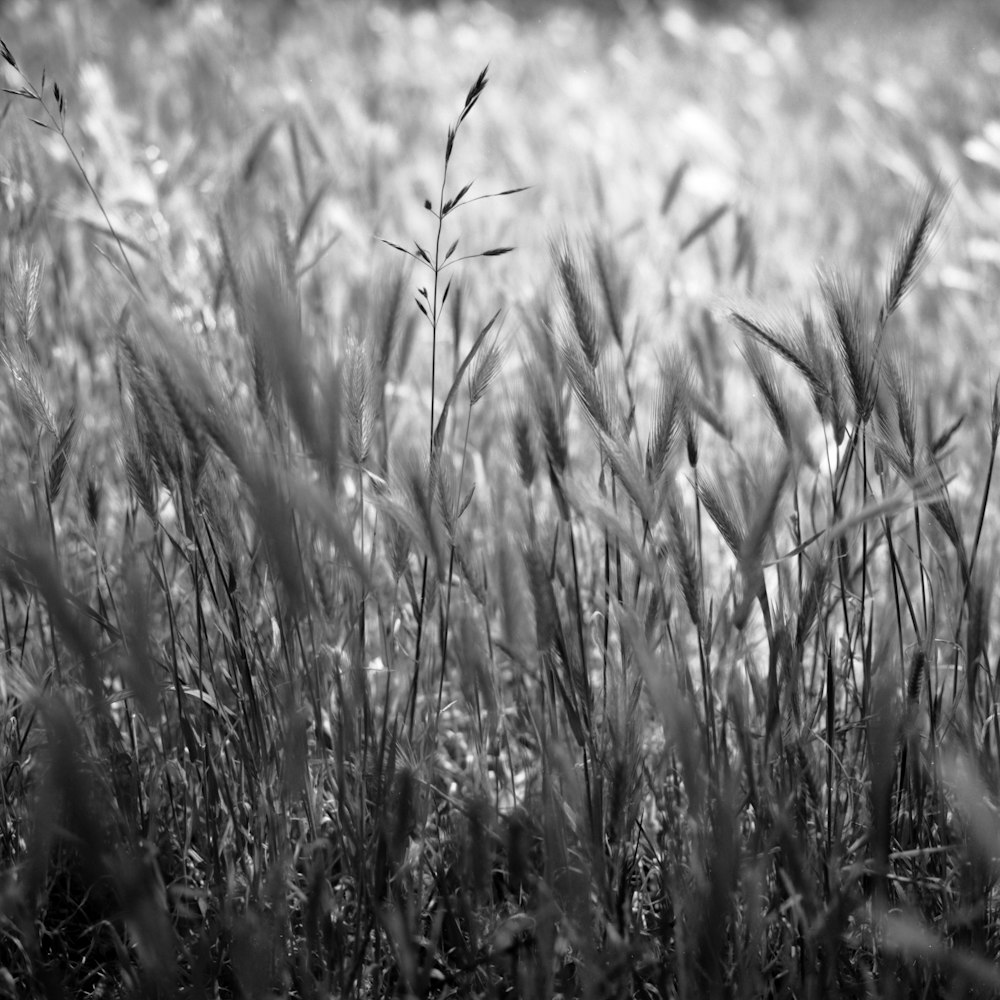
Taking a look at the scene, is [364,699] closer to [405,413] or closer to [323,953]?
[323,953]

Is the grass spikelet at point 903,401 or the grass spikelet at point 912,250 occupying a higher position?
the grass spikelet at point 912,250

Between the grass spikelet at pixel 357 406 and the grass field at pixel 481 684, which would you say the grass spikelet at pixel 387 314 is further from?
the grass spikelet at pixel 357 406

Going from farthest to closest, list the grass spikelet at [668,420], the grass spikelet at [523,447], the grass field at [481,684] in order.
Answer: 1. the grass spikelet at [523,447]
2. the grass spikelet at [668,420]
3. the grass field at [481,684]

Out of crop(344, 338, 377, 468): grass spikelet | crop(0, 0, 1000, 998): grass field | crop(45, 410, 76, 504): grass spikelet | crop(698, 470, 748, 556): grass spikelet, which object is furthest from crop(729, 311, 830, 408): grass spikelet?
crop(45, 410, 76, 504): grass spikelet

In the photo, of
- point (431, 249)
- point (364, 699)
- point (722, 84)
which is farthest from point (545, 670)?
point (722, 84)

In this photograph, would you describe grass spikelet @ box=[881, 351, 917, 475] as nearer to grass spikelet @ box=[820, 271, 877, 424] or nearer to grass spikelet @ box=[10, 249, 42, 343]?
grass spikelet @ box=[820, 271, 877, 424]

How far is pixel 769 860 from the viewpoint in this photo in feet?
2.66

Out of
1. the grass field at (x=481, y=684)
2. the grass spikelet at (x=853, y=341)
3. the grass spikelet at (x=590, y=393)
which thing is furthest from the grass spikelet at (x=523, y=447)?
the grass spikelet at (x=853, y=341)

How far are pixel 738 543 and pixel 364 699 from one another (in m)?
0.30

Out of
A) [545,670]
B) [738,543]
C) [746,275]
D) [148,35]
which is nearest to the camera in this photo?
[738,543]

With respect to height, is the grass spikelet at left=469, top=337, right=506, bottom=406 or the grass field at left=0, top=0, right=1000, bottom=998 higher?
the grass spikelet at left=469, top=337, right=506, bottom=406

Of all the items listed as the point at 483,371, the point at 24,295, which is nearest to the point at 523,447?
the point at 483,371

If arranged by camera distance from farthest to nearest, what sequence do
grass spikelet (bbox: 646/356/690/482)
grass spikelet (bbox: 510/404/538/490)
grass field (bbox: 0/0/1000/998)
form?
grass spikelet (bbox: 510/404/538/490) → grass spikelet (bbox: 646/356/690/482) → grass field (bbox: 0/0/1000/998)

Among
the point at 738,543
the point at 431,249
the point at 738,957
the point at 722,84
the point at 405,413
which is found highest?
the point at 722,84
